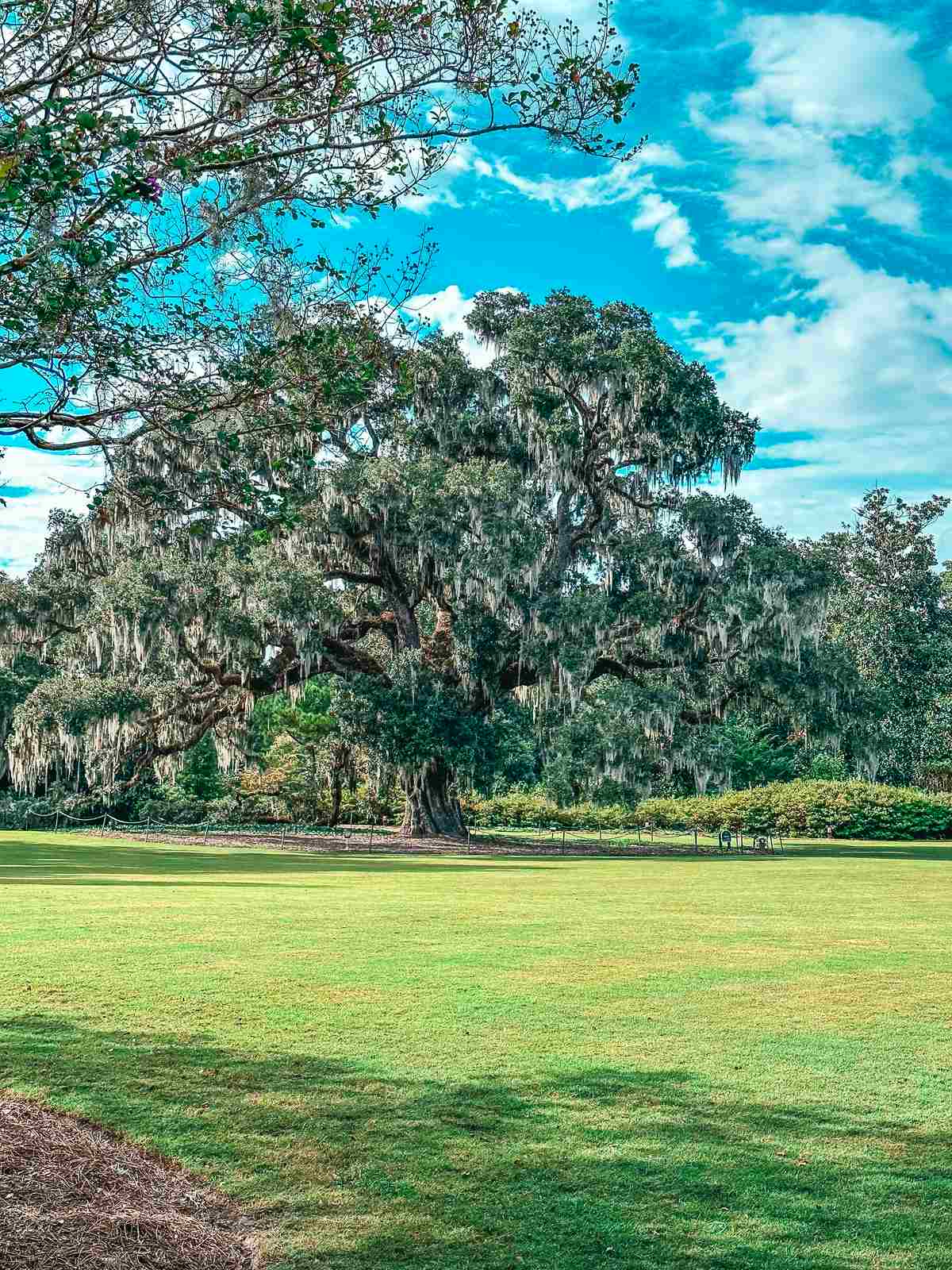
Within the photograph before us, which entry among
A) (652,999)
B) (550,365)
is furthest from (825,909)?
(550,365)

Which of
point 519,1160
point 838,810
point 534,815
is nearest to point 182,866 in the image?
point 519,1160

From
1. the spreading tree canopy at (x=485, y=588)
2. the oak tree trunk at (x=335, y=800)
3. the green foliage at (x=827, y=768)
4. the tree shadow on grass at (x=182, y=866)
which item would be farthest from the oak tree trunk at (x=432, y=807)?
the green foliage at (x=827, y=768)

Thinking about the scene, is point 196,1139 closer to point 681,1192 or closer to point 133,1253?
point 133,1253

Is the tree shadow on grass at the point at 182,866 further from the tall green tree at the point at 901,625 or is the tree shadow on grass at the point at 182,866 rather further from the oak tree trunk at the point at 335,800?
the tall green tree at the point at 901,625

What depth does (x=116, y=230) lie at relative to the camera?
5355 millimetres

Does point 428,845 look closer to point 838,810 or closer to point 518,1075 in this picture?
point 838,810

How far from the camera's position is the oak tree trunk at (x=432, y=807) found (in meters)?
30.1

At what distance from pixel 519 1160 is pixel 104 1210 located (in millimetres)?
1686

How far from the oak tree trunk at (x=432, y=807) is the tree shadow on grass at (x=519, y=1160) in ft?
78.9

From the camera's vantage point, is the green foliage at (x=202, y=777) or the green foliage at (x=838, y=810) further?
the green foliage at (x=202, y=777)

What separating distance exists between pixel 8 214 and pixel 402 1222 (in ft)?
15.0

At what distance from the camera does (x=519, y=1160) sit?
14.9ft

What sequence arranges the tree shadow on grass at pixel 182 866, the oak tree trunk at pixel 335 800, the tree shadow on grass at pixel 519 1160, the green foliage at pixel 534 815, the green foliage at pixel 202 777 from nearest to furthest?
the tree shadow on grass at pixel 519 1160, the tree shadow on grass at pixel 182 866, the oak tree trunk at pixel 335 800, the green foliage at pixel 202 777, the green foliage at pixel 534 815

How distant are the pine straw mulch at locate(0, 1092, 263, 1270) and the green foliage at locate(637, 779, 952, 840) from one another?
3690 cm
